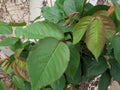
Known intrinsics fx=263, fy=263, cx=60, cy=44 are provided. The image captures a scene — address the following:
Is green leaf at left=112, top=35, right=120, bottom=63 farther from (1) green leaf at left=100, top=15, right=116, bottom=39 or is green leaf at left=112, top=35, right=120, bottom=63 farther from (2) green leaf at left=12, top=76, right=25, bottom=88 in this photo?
(2) green leaf at left=12, top=76, right=25, bottom=88

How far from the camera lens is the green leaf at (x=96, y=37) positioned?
1.33ft

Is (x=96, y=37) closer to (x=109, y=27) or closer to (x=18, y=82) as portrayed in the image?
(x=109, y=27)

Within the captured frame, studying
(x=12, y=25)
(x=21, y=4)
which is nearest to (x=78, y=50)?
(x=12, y=25)

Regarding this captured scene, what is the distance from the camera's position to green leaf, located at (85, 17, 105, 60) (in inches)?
16.0

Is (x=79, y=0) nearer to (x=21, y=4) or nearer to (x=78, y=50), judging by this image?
(x=78, y=50)

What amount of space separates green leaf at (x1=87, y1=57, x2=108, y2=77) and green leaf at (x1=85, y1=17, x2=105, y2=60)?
10 cm

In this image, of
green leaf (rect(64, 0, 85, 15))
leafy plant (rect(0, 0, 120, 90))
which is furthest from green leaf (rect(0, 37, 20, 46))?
green leaf (rect(64, 0, 85, 15))

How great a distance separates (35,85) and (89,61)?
Result: 6.3 inches

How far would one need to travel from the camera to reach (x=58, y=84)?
0.49m

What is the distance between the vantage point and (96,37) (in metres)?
0.41

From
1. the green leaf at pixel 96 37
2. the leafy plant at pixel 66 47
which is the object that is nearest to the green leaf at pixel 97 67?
the leafy plant at pixel 66 47

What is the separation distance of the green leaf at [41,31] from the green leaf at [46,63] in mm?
24

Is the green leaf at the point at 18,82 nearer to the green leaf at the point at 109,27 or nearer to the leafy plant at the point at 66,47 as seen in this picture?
the leafy plant at the point at 66,47

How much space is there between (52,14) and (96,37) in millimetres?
183
